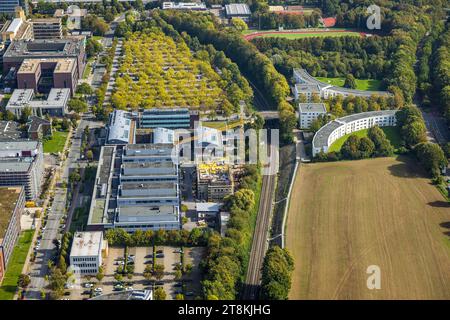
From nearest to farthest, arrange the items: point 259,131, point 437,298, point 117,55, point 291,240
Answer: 1. point 437,298
2. point 291,240
3. point 259,131
4. point 117,55

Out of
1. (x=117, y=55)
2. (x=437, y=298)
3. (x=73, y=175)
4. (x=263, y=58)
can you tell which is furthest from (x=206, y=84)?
(x=437, y=298)

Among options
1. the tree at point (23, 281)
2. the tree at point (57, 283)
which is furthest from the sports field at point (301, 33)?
the tree at point (23, 281)

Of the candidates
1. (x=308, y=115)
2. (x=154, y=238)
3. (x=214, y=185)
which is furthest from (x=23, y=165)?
(x=308, y=115)

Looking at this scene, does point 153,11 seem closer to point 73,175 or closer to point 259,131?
point 259,131

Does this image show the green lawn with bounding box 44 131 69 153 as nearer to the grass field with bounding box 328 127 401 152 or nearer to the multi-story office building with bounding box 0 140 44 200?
the multi-story office building with bounding box 0 140 44 200

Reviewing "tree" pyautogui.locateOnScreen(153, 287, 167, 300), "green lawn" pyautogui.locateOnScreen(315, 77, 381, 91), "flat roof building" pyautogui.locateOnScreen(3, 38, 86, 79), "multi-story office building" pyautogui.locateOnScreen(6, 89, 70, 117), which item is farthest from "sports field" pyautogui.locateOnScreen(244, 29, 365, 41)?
"tree" pyautogui.locateOnScreen(153, 287, 167, 300)
